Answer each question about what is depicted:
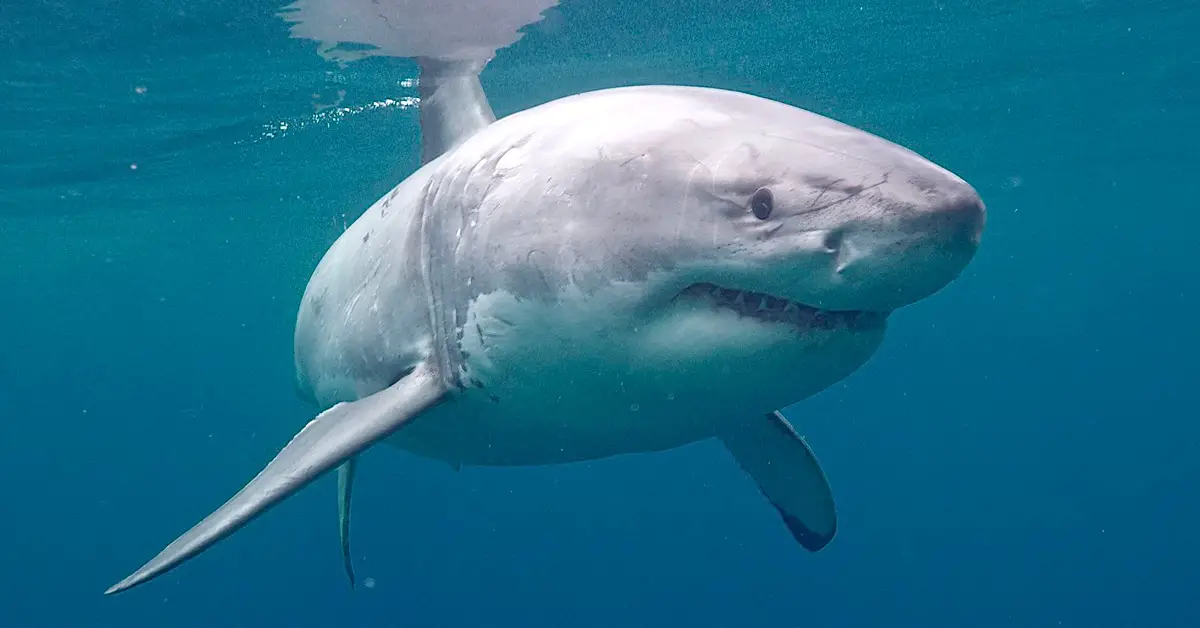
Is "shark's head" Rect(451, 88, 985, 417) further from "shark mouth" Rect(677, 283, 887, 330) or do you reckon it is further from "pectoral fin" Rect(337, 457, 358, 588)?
"pectoral fin" Rect(337, 457, 358, 588)

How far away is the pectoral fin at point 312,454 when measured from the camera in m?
3.47

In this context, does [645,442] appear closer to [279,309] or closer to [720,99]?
[720,99]

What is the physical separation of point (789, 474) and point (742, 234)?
11.3 feet

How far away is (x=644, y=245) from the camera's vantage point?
2883 millimetres

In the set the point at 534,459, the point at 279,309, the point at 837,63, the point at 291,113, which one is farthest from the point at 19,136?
the point at 279,309

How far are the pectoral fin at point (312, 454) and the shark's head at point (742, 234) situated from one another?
0.95 metres

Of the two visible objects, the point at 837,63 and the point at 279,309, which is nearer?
the point at 837,63

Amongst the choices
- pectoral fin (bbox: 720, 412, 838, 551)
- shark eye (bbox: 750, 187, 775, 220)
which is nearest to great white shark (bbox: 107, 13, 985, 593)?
shark eye (bbox: 750, 187, 775, 220)

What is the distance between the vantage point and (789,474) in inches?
225

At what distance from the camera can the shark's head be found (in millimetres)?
2424

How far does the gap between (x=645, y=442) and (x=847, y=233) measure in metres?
1.92

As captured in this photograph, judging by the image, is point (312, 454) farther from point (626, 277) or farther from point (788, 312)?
point (788, 312)

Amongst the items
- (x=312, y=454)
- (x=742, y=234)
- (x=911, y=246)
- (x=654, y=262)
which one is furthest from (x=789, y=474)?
(x=911, y=246)

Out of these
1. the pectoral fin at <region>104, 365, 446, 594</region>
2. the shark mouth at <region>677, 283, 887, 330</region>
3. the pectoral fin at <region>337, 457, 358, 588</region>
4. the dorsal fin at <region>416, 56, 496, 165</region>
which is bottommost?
the pectoral fin at <region>337, 457, 358, 588</region>
